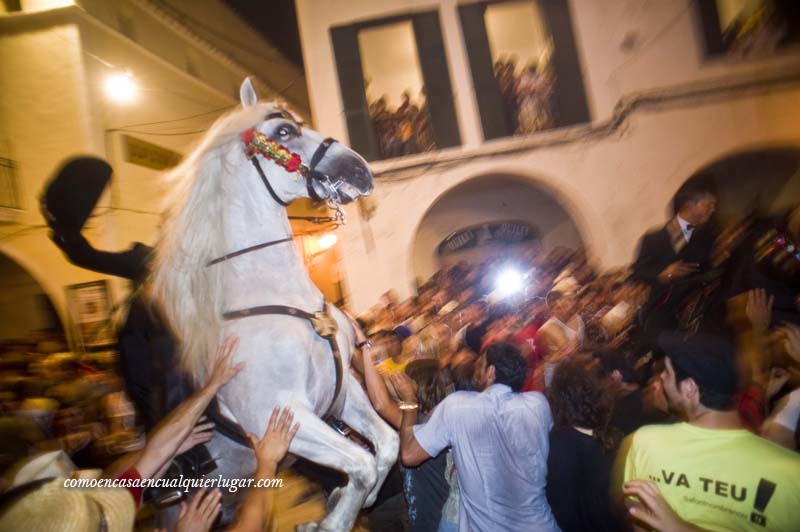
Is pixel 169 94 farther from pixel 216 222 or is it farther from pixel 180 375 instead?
pixel 180 375

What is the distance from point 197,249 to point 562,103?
201 cm

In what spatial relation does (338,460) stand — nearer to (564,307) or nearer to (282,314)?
(282,314)

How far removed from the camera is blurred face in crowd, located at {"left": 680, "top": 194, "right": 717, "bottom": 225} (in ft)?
7.77

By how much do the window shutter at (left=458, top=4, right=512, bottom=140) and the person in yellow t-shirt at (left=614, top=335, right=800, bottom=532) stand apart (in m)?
1.84

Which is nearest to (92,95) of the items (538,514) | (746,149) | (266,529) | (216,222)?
(216,222)

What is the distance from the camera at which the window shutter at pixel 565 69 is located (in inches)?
81.7

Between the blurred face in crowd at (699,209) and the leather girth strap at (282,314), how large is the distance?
6.84 ft

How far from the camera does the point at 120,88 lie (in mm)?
1717

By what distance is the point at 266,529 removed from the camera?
1.30 meters

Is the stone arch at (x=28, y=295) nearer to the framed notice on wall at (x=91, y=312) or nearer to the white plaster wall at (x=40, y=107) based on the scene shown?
the framed notice on wall at (x=91, y=312)

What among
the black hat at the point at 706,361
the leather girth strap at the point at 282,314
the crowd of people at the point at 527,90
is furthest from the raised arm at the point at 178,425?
the crowd of people at the point at 527,90

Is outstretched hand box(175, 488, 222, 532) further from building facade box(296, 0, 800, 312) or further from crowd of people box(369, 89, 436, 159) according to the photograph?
crowd of people box(369, 89, 436, 159)

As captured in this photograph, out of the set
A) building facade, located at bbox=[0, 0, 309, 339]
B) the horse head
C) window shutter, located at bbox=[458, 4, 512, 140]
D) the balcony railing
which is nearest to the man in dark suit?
window shutter, located at bbox=[458, 4, 512, 140]

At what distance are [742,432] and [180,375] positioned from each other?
1.70 metres
